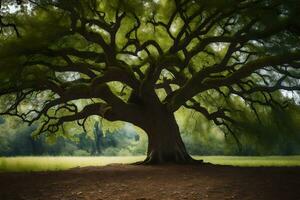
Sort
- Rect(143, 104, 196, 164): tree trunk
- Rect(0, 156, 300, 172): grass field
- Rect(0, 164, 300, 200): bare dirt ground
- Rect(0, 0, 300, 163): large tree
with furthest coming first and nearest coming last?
Rect(0, 156, 300, 172): grass field < Rect(143, 104, 196, 164): tree trunk < Rect(0, 0, 300, 163): large tree < Rect(0, 164, 300, 200): bare dirt ground

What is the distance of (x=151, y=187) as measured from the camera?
11.4 m

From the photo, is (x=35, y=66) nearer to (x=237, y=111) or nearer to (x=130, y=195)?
(x=130, y=195)

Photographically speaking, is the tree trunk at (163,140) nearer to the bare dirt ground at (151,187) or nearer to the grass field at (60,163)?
the bare dirt ground at (151,187)

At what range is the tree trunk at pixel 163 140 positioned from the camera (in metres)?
19.6

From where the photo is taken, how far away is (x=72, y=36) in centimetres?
1916

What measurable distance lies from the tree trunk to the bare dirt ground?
514cm

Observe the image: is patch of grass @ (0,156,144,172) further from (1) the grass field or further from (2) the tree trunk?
(2) the tree trunk

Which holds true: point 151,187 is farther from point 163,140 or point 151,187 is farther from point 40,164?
point 40,164

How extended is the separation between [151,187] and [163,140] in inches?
334

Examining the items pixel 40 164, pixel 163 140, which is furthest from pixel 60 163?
pixel 163 140

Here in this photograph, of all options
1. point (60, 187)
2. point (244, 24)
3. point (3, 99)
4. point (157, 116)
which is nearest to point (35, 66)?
point (3, 99)

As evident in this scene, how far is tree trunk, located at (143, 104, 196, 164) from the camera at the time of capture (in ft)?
64.3

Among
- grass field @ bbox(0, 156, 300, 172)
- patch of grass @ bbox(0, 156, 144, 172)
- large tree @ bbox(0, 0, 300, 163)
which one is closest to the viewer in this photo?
large tree @ bbox(0, 0, 300, 163)

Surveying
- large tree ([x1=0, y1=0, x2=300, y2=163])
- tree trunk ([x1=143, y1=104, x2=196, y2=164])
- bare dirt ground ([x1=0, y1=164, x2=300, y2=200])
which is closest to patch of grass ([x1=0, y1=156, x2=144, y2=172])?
large tree ([x1=0, y1=0, x2=300, y2=163])
